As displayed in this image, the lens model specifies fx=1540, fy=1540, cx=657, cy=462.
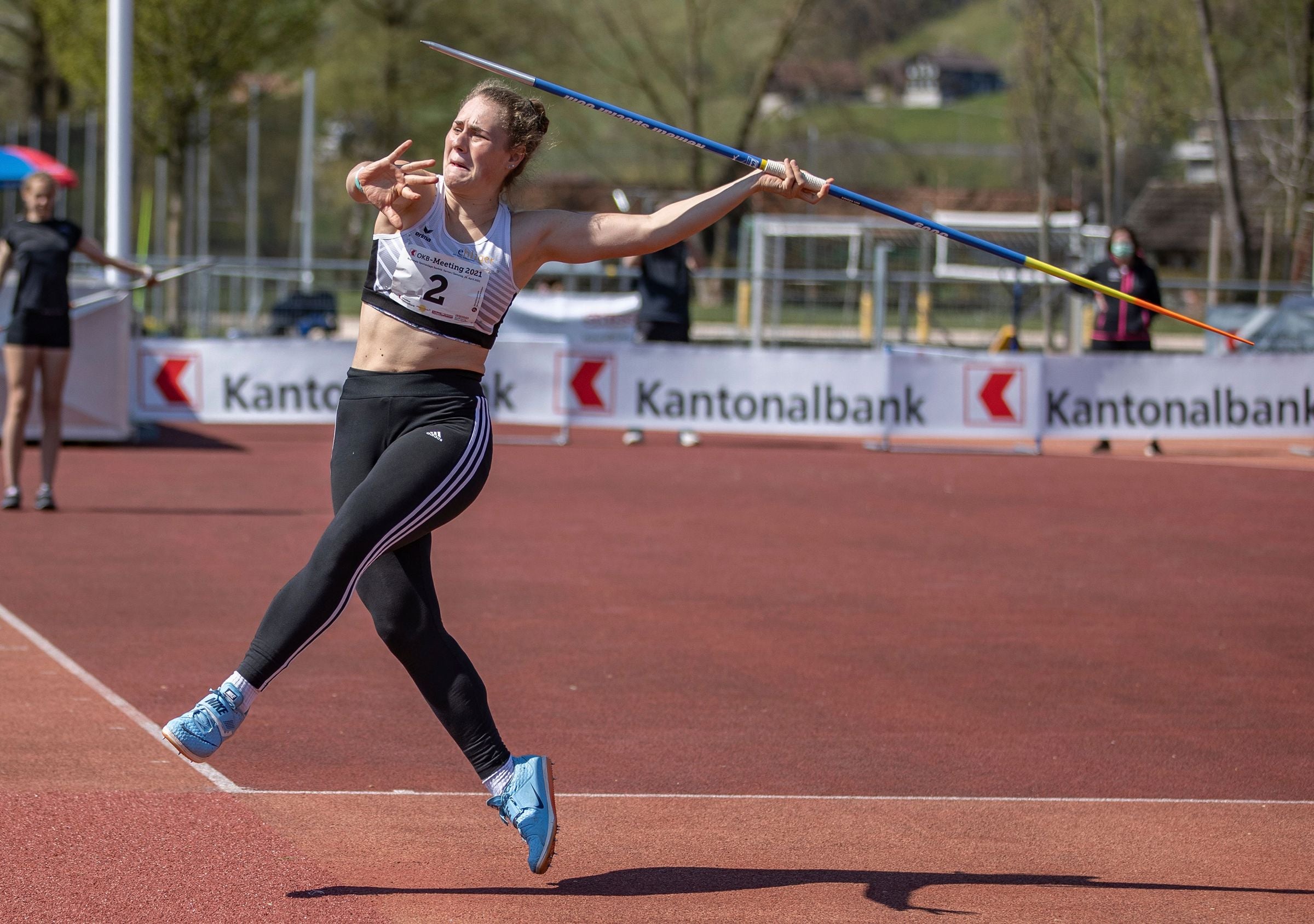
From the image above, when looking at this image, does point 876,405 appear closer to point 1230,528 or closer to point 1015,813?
point 1230,528

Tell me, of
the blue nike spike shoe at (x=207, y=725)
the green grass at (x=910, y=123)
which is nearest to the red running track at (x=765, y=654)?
the blue nike spike shoe at (x=207, y=725)

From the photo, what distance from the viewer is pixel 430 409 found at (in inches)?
163

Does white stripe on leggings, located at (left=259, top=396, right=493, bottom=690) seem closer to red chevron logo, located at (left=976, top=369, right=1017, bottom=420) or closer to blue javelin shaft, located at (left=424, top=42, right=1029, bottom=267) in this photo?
blue javelin shaft, located at (left=424, top=42, right=1029, bottom=267)

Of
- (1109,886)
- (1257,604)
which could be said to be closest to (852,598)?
(1257,604)

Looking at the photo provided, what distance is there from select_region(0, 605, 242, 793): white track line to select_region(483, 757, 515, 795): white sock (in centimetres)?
111

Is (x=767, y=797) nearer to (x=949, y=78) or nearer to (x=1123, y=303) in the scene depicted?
(x=1123, y=303)

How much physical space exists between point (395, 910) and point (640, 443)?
12.1m

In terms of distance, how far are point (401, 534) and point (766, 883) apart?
1384mm

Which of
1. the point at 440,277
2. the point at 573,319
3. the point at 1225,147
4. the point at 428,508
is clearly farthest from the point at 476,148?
the point at 1225,147

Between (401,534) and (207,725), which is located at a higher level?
(401,534)

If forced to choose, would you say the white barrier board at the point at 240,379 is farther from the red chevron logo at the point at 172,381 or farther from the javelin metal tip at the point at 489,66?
the javelin metal tip at the point at 489,66

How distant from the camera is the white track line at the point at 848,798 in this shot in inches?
194

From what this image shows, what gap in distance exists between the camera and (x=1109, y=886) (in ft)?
14.1

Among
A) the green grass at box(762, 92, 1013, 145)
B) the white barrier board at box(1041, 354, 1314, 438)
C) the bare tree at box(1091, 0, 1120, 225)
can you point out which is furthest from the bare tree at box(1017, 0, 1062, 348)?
the green grass at box(762, 92, 1013, 145)
